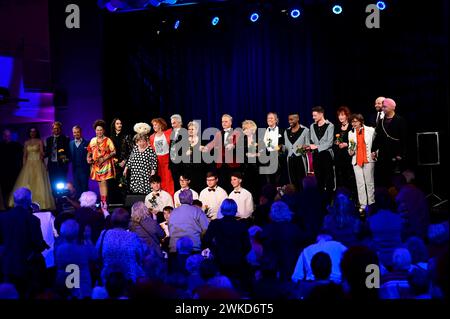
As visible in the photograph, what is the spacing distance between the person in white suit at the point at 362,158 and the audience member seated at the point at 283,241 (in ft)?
14.5

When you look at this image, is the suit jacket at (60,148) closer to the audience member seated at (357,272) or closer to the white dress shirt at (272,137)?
the white dress shirt at (272,137)

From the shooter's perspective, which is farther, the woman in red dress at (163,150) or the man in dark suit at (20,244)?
the woman in red dress at (163,150)

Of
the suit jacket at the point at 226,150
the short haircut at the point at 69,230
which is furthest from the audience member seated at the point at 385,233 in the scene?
the suit jacket at the point at 226,150

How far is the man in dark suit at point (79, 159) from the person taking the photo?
43.8 feet

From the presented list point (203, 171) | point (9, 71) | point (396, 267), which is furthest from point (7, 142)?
point (396, 267)

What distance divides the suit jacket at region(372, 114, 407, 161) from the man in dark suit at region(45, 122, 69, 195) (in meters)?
5.48

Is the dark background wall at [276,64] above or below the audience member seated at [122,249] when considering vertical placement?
above

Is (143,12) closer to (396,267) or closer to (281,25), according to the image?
(281,25)

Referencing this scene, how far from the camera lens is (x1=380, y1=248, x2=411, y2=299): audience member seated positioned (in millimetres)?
5422

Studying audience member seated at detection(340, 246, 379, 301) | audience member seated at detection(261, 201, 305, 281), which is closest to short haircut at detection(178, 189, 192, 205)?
audience member seated at detection(261, 201, 305, 281)

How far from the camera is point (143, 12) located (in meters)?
14.7

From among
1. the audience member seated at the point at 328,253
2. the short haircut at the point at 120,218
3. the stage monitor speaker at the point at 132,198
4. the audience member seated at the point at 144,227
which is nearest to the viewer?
the audience member seated at the point at 328,253

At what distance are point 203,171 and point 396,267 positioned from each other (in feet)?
25.3

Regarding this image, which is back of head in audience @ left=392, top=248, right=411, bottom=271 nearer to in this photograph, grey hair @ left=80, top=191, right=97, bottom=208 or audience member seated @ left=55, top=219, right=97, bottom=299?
audience member seated @ left=55, top=219, right=97, bottom=299
